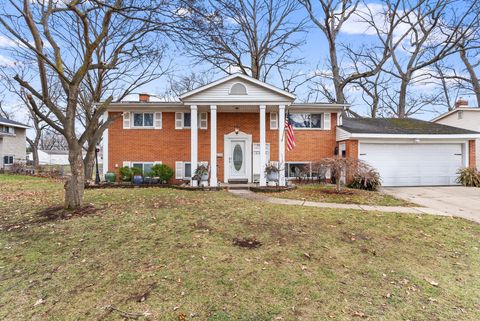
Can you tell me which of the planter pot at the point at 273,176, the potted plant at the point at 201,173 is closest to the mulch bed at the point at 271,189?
the planter pot at the point at 273,176

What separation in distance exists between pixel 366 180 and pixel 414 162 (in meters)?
4.16

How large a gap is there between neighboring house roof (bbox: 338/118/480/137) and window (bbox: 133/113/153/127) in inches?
390

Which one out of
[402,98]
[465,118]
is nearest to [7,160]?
[402,98]

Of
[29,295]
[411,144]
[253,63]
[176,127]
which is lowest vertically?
[29,295]

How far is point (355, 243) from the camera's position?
5.42m

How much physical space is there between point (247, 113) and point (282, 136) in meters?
3.01

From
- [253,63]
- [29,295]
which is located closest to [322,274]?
[29,295]

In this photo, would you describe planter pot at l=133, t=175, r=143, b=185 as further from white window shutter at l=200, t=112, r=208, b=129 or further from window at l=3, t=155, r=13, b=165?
window at l=3, t=155, r=13, b=165

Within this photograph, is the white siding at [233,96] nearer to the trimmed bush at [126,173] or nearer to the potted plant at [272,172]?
the potted plant at [272,172]

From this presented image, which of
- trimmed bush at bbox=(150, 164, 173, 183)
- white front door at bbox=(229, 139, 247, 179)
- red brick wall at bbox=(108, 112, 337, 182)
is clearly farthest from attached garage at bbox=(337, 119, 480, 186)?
trimmed bush at bbox=(150, 164, 173, 183)

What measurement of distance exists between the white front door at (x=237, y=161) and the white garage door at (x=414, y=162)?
590 cm

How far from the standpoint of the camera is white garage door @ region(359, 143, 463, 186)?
566 inches

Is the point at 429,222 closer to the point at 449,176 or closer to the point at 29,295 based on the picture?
the point at 29,295

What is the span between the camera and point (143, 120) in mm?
14930
